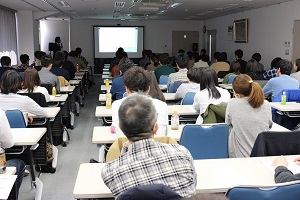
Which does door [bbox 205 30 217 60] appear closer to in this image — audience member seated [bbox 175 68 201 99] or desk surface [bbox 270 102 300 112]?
desk surface [bbox 270 102 300 112]

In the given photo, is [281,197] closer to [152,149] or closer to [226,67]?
[152,149]

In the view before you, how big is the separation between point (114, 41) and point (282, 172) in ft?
49.9

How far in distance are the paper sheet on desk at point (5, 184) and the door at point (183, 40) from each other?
15485 mm

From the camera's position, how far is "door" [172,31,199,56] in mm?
17438

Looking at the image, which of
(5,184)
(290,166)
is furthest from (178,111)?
(5,184)

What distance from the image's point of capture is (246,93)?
11.2 feet

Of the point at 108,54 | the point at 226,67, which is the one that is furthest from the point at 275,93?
the point at 108,54

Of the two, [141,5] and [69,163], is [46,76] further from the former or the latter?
[141,5]

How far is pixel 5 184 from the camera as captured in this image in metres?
2.24

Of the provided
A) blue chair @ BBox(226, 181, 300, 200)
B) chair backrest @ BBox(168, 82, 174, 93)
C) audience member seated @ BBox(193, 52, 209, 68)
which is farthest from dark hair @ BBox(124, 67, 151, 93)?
audience member seated @ BBox(193, 52, 209, 68)

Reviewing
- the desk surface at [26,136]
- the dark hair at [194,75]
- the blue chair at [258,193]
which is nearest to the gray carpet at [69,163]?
the desk surface at [26,136]

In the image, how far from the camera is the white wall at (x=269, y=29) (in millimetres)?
9406

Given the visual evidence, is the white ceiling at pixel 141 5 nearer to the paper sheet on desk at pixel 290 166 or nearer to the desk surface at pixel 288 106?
the desk surface at pixel 288 106

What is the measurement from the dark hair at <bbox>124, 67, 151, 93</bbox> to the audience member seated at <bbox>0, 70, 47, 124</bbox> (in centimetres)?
143
